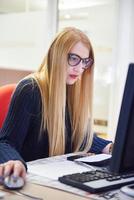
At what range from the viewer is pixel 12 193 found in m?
0.91

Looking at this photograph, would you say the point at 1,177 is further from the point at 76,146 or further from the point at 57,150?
the point at 76,146

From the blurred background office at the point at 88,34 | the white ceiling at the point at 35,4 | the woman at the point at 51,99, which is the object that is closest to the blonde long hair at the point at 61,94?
the woman at the point at 51,99

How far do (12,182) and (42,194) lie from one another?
90 mm

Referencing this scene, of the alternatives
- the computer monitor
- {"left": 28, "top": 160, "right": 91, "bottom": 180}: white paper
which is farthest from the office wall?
the computer monitor

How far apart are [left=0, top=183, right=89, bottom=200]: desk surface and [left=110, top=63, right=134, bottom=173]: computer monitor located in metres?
→ 0.13

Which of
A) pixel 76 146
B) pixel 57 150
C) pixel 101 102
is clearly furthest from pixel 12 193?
pixel 101 102

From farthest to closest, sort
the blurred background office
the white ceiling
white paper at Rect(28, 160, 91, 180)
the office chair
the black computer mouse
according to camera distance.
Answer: the white ceiling < the blurred background office < the office chair < white paper at Rect(28, 160, 91, 180) < the black computer mouse

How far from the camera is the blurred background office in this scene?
271 cm

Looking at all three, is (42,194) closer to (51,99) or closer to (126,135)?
(126,135)

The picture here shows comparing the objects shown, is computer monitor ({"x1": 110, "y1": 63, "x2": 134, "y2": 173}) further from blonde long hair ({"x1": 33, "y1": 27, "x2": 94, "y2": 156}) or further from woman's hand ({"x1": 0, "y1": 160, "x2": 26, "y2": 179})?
blonde long hair ({"x1": 33, "y1": 27, "x2": 94, "y2": 156})

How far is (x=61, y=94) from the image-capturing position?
140 cm

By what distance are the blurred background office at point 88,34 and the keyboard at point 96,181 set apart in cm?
163

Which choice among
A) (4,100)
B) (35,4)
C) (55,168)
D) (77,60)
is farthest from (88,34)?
(55,168)

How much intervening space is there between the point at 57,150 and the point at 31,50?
185cm
